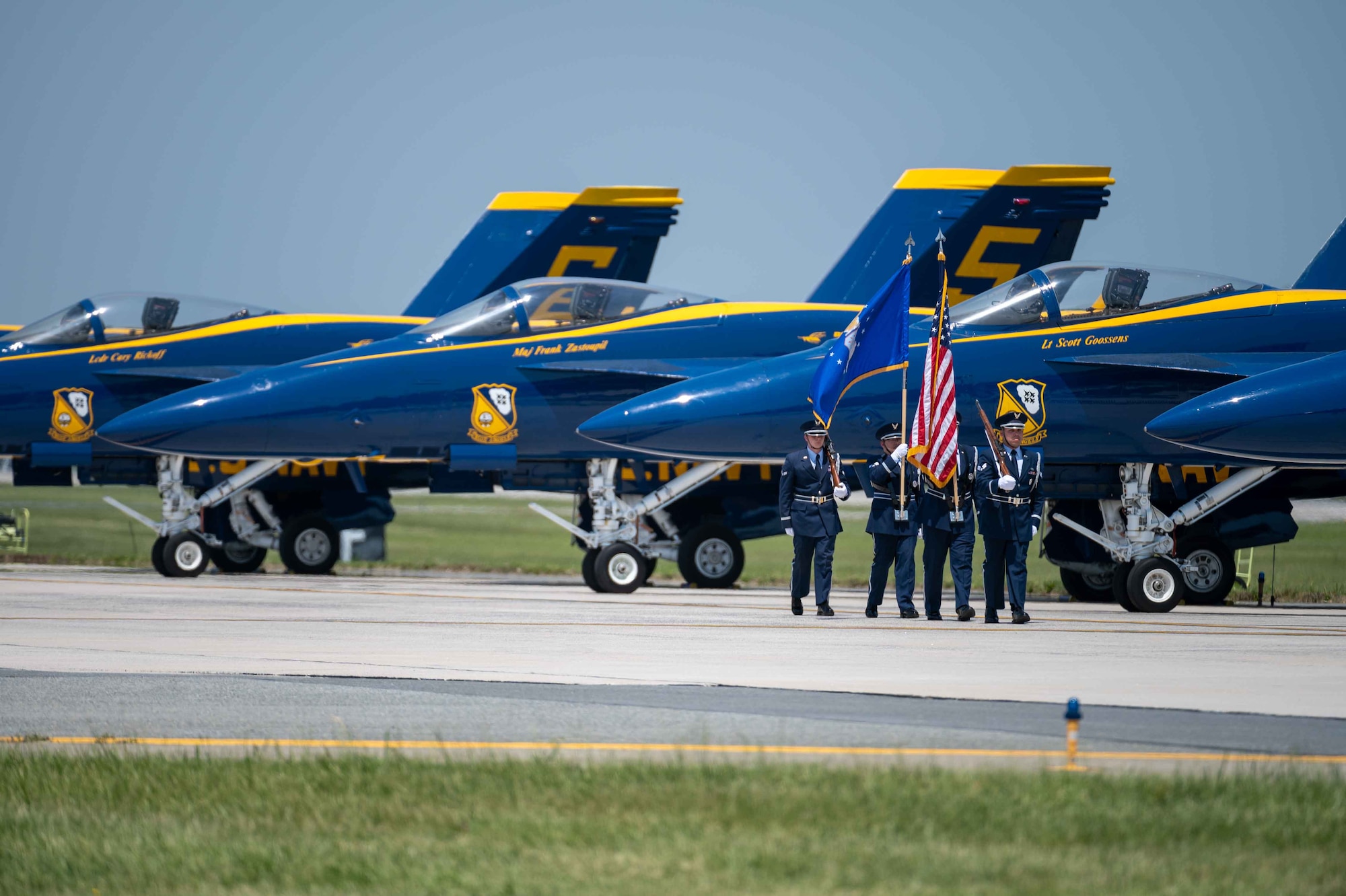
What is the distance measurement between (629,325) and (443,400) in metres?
2.41

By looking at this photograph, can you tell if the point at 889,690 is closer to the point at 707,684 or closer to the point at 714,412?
the point at 707,684

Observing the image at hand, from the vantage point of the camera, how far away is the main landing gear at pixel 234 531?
2158 cm

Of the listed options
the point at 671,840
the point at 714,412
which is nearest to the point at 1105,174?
the point at 714,412

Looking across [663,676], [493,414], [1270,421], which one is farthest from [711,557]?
[663,676]

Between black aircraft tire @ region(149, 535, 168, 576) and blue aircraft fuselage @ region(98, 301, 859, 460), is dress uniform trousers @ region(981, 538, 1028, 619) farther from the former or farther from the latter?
black aircraft tire @ region(149, 535, 168, 576)

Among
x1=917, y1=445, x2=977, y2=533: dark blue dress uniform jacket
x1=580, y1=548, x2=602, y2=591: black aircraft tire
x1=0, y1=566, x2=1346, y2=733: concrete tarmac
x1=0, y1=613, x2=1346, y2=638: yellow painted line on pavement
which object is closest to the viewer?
x1=0, y1=566, x2=1346, y2=733: concrete tarmac

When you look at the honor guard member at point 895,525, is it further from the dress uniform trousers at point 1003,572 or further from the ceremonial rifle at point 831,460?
the dress uniform trousers at point 1003,572

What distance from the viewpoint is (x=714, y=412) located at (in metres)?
17.4

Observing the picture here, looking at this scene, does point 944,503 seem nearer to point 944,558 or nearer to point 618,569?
point 944,558

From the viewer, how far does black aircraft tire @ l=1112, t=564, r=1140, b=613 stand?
642 inches

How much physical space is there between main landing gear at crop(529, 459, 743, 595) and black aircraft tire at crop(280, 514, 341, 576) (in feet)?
14.8

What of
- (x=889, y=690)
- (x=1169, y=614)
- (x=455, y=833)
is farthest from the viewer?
(x=1169, y=614)

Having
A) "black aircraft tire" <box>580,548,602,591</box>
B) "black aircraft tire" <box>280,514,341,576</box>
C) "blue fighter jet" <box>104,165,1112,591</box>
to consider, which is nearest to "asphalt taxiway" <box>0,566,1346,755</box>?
"black aircraft tire" <box>580,548,602,591</box>

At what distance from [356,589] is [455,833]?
44.8 ft
